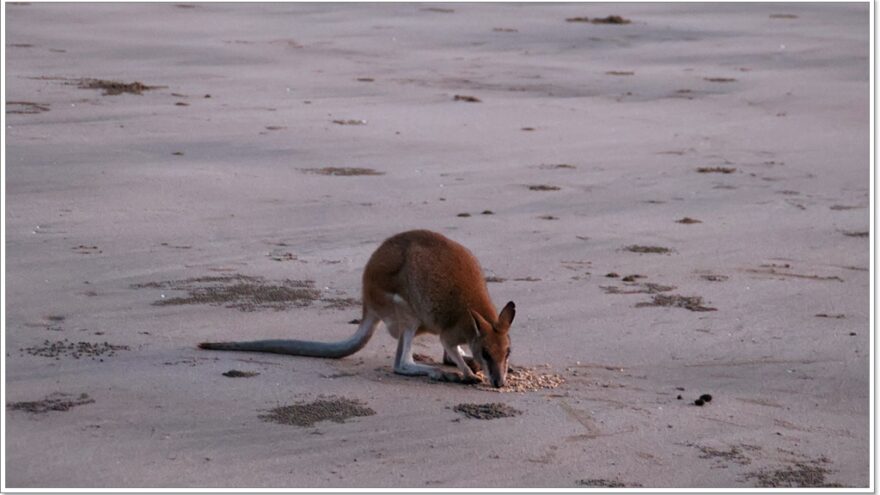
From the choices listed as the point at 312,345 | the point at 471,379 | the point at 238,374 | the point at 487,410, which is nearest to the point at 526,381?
the point at 471,379

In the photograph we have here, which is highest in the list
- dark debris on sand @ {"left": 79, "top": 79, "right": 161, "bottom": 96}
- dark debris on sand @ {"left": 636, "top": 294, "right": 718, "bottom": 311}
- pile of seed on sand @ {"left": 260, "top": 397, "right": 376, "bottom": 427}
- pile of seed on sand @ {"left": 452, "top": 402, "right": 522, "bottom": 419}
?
dark debris on sand @ {"left": 79, "top": 79, "right": 161, "bottom": 96}

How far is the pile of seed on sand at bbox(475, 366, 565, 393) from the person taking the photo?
250 inches

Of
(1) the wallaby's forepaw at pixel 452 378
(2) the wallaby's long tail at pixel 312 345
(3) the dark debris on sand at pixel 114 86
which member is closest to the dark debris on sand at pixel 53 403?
(2) the wallaby's long tail at pixel 312 345

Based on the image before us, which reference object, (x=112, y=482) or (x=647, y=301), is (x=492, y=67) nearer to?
(x=647, y=301)

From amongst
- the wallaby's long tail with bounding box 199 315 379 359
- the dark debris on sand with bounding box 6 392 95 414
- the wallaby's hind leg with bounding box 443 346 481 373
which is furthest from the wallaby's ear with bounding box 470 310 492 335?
the dark debris on sand with bounding box 6 392 95 414

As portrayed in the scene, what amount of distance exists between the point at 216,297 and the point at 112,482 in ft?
8.64

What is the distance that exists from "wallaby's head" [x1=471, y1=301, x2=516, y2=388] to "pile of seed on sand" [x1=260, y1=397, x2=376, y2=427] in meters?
0.65

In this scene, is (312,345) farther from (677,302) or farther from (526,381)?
(677,302)

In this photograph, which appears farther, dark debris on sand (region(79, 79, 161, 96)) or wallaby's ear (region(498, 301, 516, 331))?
dark debris on sand (region(79, 79, 161, 96))

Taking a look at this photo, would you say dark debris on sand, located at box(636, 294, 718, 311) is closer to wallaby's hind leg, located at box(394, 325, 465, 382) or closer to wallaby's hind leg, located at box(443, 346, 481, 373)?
wallaby's hind leg, located at box(443, 346, 481, 373)

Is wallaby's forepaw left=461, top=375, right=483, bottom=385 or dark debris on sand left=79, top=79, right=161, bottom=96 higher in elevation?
dark debris on sand left=79, top=79, right=161, bottom=96

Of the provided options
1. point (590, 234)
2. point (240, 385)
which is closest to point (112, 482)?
point (240, 385)

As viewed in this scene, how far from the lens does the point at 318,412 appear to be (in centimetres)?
577

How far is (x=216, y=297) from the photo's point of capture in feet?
24.6
